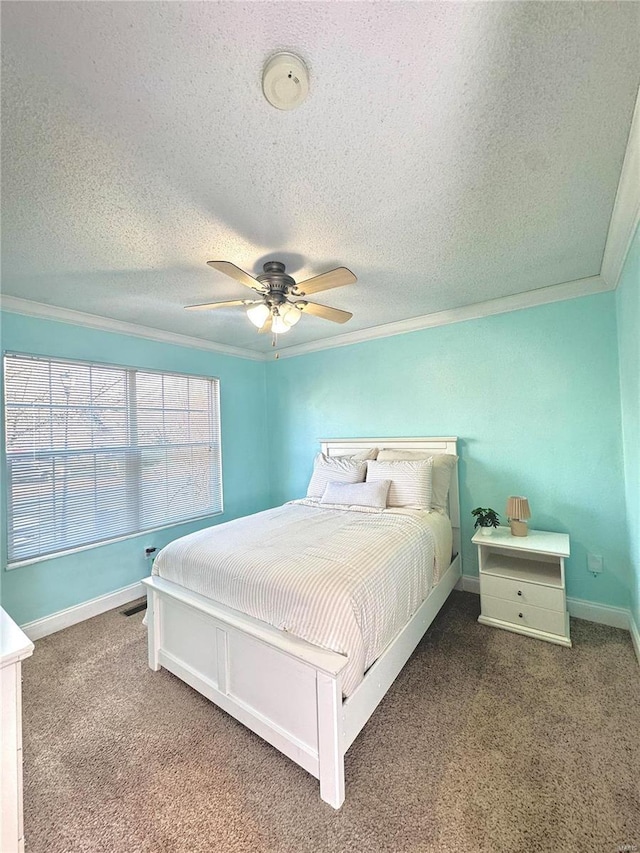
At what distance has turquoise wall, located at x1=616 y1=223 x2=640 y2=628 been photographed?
6.05ft

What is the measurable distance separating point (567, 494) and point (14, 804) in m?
3.33

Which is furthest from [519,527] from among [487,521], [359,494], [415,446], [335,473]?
[335,473]

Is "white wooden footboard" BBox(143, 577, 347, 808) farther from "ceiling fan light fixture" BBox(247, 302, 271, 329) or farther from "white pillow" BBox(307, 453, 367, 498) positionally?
"ceiling fan light fixture" BBox(247, 302, 271, 329)

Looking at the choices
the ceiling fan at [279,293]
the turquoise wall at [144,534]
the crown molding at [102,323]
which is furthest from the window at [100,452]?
the ceiling fan at [279,293]

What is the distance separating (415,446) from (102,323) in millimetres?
3139

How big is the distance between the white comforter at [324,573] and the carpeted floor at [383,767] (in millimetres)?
417

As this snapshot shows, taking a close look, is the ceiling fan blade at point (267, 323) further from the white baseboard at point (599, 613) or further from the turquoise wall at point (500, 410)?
the white baseboard at point (599, 613)

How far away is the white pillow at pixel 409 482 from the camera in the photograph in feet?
9.00

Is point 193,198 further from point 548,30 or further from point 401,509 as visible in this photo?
point 401,509

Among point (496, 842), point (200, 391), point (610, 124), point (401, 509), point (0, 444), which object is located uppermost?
point (610, 124)

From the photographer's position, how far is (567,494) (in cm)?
262

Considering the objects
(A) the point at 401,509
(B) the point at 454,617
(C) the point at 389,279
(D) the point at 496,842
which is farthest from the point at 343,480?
(D) the point at 496,842

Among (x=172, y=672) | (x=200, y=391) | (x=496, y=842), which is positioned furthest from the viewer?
(x=200, y=391)

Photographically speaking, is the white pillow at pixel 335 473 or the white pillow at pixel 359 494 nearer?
the white pillow at pixel 359 494
